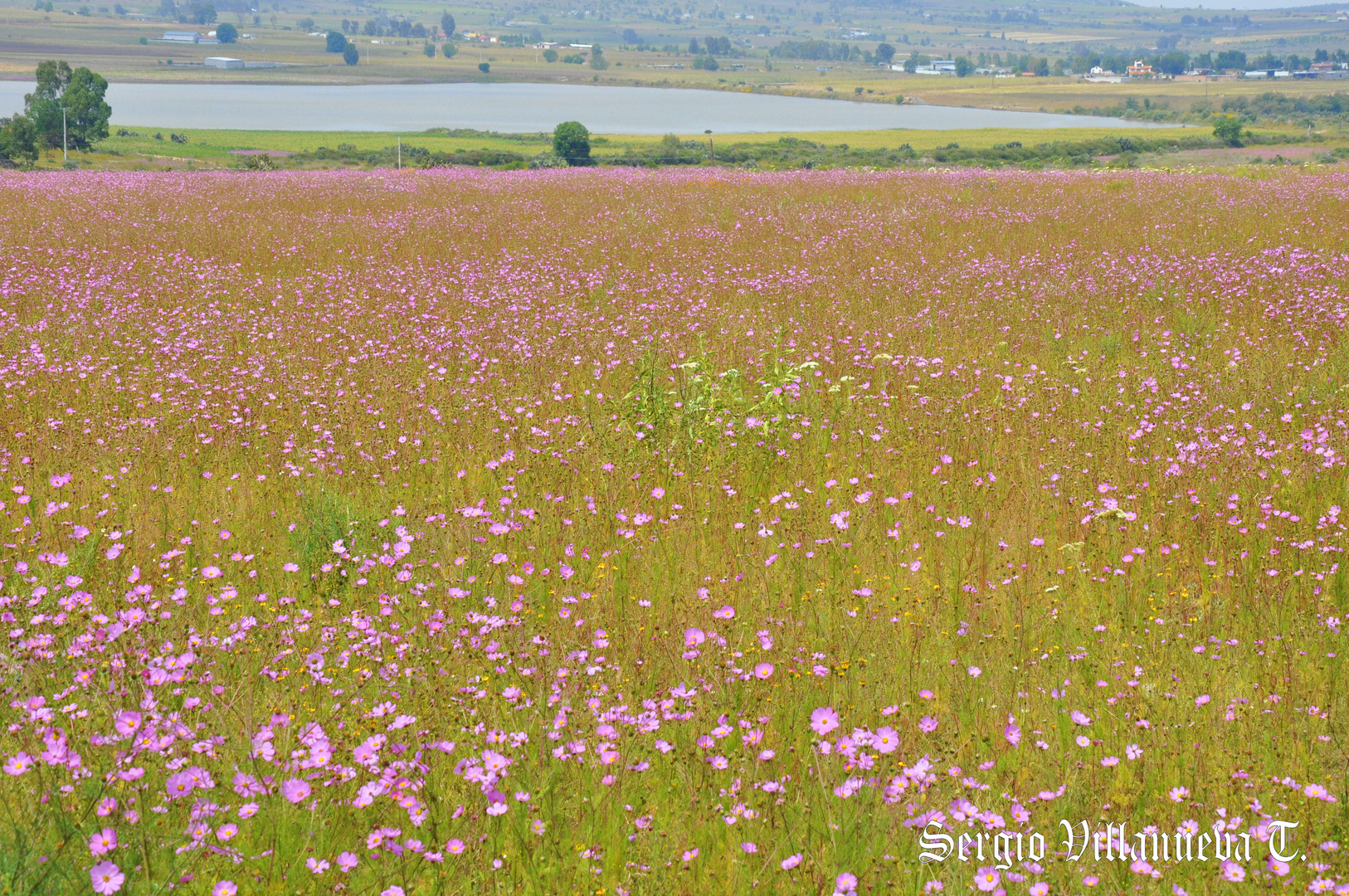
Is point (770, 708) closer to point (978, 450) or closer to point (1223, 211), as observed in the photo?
point (978, 450)

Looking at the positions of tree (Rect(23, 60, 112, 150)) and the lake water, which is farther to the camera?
the lake water

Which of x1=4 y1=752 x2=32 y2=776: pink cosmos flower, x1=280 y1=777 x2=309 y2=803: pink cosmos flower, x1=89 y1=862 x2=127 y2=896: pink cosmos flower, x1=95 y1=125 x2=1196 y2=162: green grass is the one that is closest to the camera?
x1=89 y1=862 x2=127 y2=896: pink cosmos flower

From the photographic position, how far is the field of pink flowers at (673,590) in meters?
2.84

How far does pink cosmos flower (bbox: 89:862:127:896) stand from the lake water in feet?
305

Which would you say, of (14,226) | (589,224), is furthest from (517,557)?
(14,226)

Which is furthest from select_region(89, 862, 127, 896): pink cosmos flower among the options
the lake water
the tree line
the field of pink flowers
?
the lake water

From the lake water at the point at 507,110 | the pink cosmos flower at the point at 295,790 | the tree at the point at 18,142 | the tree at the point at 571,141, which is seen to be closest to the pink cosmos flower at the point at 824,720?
the pink cosmos flower at the point at 295,790

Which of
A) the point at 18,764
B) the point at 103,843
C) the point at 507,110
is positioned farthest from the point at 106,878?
the point at 507,110

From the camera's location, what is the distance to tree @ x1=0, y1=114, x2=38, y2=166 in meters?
49.7

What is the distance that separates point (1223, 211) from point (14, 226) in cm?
1971

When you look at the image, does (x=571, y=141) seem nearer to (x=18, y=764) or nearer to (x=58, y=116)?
(x=58, y=116)

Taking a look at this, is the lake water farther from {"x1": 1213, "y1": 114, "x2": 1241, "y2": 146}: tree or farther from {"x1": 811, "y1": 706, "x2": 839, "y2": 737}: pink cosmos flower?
{"x1": 811, "y1": 706, "x2": 839, "y2": 737}: pink cosmos flower

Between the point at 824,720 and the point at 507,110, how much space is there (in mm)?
132511

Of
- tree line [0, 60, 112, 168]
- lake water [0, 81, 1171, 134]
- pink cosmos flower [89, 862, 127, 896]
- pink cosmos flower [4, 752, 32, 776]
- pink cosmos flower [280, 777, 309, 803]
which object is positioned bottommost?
pink cosmos flower [280, 777, 309, 803]
